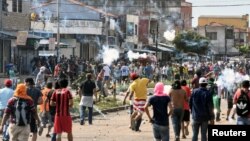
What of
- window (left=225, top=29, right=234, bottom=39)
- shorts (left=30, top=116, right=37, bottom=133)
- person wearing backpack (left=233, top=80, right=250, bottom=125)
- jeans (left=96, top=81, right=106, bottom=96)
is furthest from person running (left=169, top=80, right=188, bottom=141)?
window (left=225, top=29, right=234, bottom=39)

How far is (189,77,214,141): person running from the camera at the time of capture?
14.4 meters

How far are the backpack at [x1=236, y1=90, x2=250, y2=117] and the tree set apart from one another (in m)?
74.9

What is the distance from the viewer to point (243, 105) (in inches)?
567

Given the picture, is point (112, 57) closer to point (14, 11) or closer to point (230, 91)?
point (14, 11)

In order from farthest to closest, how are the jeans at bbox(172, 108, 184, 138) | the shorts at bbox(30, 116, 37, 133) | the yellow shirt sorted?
1. the yellow shirt
2. the jeans at bbox(172, 108, 184, 138)
3. the shorts at bbox(30, 116, 37, 133)

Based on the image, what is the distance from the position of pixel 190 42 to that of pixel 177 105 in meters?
74.3

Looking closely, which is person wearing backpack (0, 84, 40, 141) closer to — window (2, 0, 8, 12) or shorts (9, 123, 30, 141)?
shorts (9, 123, 30, 141)

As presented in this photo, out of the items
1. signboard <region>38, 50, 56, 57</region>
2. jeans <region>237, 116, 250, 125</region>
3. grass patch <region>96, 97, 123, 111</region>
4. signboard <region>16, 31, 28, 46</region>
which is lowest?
grass patch <region>96, 97, 123, 111</region>

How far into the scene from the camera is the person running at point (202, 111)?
14.4 m

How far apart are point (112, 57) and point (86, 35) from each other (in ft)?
29.4

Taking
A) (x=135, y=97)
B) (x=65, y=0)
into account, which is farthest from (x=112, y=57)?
(x=135, y=97)

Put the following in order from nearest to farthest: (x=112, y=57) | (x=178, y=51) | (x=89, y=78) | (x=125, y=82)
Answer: (x=89, y=78) → (x=125, y=82) → (x=112, y=57) → (x=178, y=51)

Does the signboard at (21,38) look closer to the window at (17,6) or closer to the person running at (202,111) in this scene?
the window at (17,6)

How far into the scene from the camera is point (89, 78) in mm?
21312
